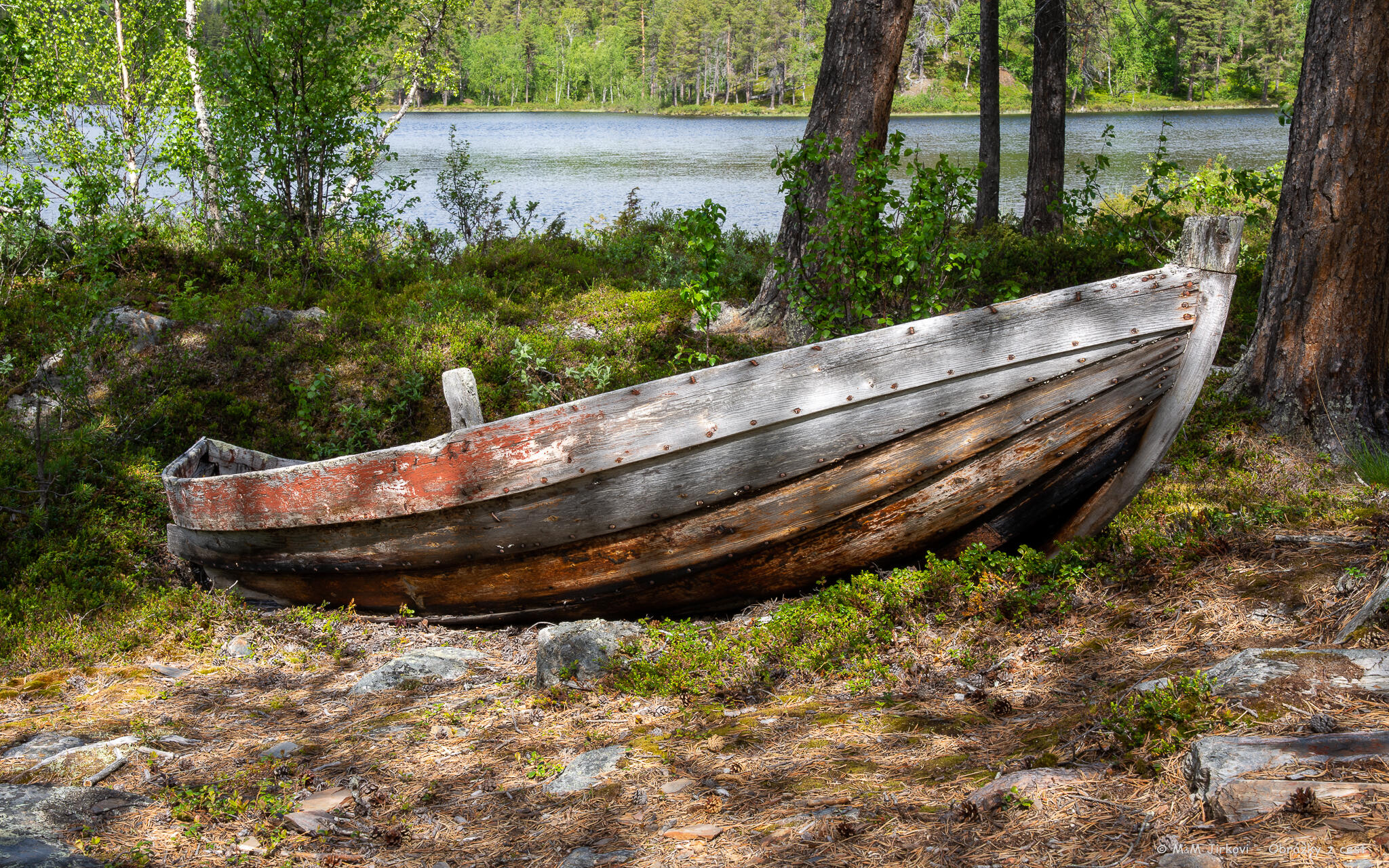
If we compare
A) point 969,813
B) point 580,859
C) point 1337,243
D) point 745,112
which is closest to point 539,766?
point 580,859

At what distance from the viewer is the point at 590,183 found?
2491 centimetres

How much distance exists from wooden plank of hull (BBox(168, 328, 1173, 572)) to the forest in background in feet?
161

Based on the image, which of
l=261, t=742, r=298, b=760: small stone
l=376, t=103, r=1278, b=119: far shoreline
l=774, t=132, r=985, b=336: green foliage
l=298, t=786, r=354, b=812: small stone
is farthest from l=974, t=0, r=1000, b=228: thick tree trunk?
l=376, t=103, r=1278, b=119: far shoreline

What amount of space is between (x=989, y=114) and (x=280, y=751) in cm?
1416

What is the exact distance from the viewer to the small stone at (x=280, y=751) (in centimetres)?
335

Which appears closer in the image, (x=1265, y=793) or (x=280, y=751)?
(x=1265, y=793)

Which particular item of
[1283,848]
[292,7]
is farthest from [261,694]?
[292,7]

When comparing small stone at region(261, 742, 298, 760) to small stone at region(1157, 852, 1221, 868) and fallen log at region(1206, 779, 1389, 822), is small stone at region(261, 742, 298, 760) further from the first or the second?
fallen log at region(1206, 779, 1389, 822)

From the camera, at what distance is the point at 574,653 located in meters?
3.90

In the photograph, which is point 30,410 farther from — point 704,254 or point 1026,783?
point 1026,783

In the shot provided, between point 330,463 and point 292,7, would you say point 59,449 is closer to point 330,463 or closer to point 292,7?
point 330,463

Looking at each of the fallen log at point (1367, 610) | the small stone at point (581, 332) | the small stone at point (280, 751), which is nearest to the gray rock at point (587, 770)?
the small stone at point (280, 751)

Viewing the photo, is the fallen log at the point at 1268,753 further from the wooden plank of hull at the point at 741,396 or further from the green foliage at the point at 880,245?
the green foliage at the point at 880,245

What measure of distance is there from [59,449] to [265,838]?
483 cm
